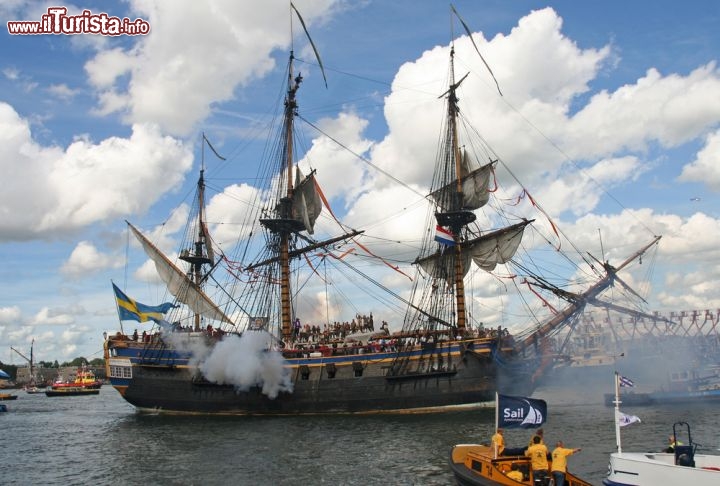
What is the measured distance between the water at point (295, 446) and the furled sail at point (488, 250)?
14.9m

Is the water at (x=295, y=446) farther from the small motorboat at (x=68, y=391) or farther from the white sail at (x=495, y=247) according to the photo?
the small motorboat at (x=68, y=391)

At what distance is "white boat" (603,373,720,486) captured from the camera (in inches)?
762

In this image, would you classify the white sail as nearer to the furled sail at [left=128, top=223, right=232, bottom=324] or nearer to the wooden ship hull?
the wooden ship hull

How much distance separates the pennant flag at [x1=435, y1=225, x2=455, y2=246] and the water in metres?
16.3

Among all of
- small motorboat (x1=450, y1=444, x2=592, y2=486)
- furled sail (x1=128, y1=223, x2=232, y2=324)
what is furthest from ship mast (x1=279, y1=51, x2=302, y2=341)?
small motorboat (x1=450, y1=444, x2=592, y2=486)

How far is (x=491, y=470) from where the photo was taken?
21922mm

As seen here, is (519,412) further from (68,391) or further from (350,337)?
(68,391)

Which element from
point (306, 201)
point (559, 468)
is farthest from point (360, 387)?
point (559, 468)

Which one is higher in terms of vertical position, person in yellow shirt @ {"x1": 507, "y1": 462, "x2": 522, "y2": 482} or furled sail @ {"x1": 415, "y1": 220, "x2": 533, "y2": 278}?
furled sail @ {"x1": 415, "y1": 220, "x2": 533, "y2": 278}

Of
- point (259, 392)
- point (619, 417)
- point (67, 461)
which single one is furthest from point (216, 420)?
point (619, 417)

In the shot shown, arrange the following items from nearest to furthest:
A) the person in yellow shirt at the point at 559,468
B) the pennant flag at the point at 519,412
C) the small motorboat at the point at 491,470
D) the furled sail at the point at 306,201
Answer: the person in yellow shirt at the point at 559,468
the small motorboat at the point at 491,470
the pennant flag at the point at 519,412
the furled sail at the point at 306,201

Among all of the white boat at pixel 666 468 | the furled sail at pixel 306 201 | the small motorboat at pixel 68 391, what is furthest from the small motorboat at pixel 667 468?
the small motorboat at pixel 68 391

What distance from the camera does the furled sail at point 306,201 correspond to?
202ft

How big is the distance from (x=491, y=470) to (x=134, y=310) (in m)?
48.6
